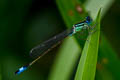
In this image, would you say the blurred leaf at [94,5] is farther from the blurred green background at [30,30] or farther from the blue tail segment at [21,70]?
the blue tail segment at [21,70]

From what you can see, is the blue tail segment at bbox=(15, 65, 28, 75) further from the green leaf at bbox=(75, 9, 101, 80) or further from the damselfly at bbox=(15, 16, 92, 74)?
the green leaf at bbox=(75, 9, 101, 80)

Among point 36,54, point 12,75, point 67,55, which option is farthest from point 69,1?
point 12,75

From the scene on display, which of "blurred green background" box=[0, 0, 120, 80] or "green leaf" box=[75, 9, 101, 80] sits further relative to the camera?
"blurred green background" box=[0, 0, 120, 80]

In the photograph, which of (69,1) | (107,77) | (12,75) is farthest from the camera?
(12,75)

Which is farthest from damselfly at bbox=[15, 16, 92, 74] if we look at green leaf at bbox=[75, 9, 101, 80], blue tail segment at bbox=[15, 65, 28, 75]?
green leaf at bbox=[75, 9, 101, 80]

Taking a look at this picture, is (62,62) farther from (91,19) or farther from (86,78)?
(86,78)

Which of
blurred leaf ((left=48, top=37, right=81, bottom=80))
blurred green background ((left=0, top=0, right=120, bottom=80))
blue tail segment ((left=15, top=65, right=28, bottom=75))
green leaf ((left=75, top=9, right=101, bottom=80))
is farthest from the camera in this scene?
blurred green background ((left=0, top=0, right=120, bottom=80))

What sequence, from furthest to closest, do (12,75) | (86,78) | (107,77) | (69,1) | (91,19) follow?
1. (12,75)
2. (91,19)
3. (69,1)
4. (107,77)
5. (86,78)

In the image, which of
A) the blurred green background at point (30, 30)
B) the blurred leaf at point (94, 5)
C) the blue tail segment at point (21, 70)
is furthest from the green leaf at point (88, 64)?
the blurred green background at point (30, 30)
